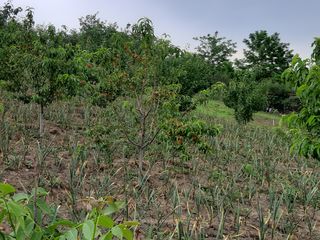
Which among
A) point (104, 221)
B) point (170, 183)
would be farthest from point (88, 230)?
point (170, 183)

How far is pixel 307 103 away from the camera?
4.88 m

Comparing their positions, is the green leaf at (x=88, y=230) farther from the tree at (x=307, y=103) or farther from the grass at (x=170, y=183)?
the tree at (x=307, y=103)

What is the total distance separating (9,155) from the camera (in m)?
8.51

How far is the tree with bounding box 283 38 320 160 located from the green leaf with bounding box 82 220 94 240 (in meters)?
4.01

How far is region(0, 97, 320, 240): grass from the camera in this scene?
568 centimetres

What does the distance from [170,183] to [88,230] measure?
7.45 m

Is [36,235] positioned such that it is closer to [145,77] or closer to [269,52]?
[145,77]

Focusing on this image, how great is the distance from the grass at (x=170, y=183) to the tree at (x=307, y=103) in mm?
928

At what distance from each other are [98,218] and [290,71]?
14.6ft

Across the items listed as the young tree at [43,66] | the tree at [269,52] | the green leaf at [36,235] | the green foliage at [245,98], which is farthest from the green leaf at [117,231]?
the tree at [269,52]

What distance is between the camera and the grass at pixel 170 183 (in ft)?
18.6

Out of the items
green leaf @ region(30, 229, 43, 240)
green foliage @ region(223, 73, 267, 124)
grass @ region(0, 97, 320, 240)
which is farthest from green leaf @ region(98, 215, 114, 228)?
green foliage @ region(223, 73, 267, 124)

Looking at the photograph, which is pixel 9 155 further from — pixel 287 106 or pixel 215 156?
pixel 287 106

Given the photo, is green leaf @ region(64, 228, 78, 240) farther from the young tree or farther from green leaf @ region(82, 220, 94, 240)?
the young tree
